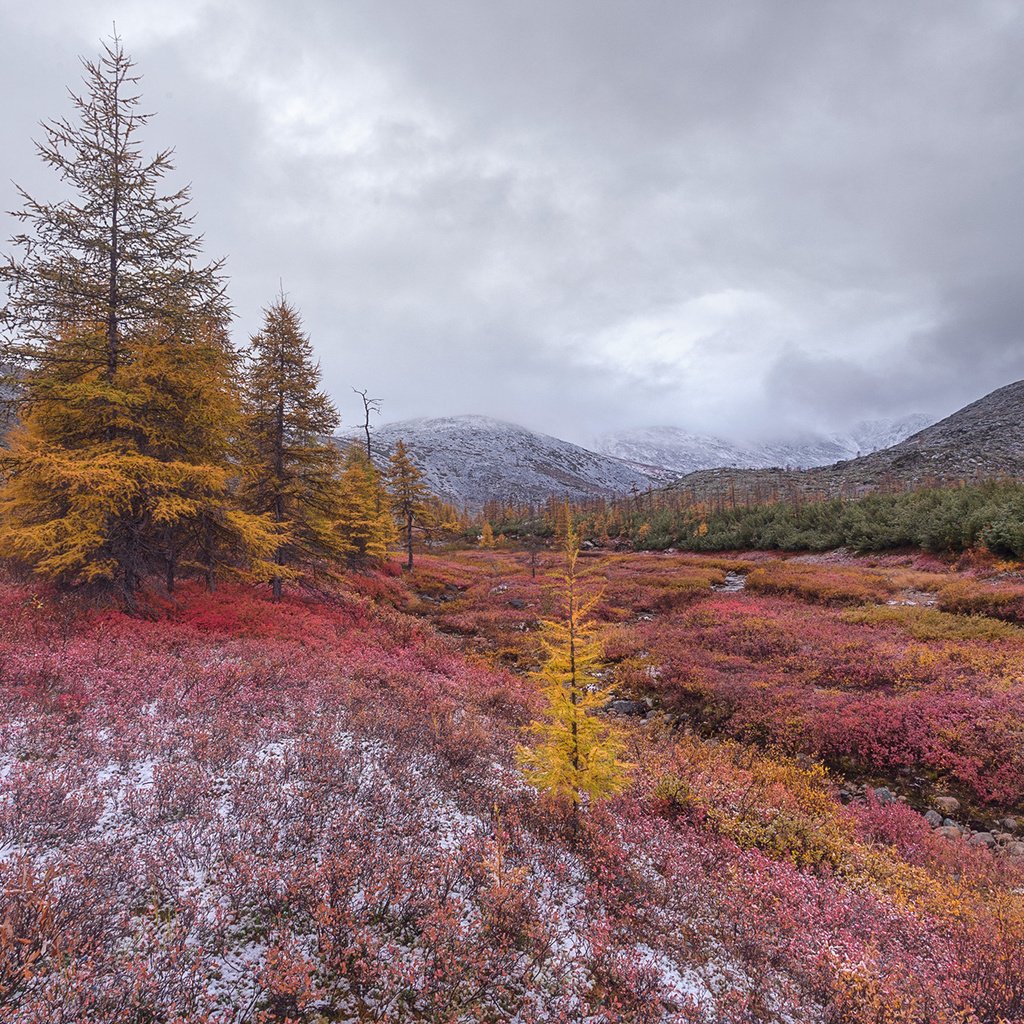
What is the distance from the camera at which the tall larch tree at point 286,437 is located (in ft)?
58.0

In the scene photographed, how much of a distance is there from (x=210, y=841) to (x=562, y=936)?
147 inches

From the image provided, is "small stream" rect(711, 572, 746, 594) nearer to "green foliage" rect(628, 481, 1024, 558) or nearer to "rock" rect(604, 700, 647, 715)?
"green foliage" rect(628, 481, 1024, 558)

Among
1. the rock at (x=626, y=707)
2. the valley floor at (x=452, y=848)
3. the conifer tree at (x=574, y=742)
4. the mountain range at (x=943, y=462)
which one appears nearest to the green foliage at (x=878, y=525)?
the valley floor at (x=452, y=848)

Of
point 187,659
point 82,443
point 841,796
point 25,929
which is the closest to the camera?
point 25,929

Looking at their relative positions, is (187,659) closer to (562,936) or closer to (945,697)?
(562,936)

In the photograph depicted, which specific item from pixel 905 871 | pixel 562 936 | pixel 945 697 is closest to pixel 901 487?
pixel 945 697

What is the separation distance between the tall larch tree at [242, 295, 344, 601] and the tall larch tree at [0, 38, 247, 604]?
169 inches

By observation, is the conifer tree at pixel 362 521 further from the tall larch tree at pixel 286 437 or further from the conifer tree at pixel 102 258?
the conifer tree at pixel 102 258

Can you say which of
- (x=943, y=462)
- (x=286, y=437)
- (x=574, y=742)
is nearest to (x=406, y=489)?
(x=286, y=437)

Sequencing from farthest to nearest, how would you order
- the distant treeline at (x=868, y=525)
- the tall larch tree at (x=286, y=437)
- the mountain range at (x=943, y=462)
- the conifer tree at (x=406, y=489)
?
the mountain range at (x=943, y=462) < the conifer tree at (x=406, y=489) < the distant treeline at (x=868, y=525) < the tall larch tree at (x=286, y=437)

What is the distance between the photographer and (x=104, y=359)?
12.2 metres

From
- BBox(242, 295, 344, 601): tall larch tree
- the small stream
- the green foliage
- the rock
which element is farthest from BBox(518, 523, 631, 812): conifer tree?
the green foliage

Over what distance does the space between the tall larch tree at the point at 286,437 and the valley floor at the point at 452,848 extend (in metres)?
6.22

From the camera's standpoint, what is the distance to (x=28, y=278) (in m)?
11.4
